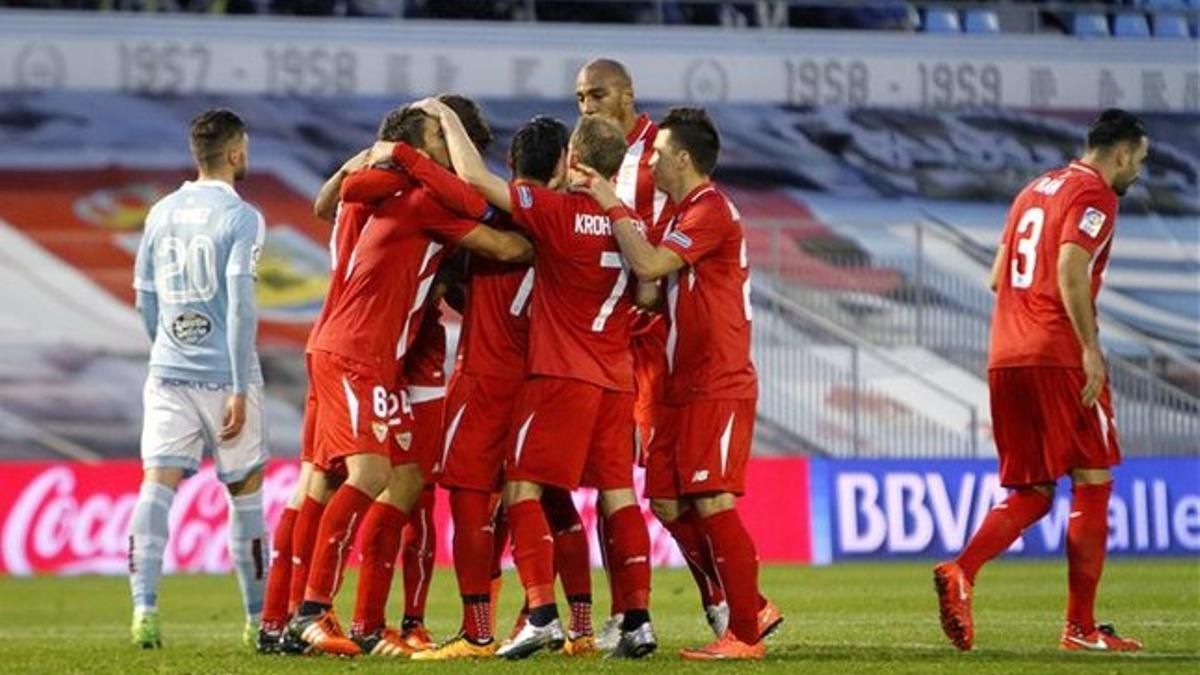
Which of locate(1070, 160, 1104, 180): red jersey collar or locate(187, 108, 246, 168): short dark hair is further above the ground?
locate(187, 108, 246, 168): short dark hair

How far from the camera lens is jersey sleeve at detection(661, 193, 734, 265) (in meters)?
9.08

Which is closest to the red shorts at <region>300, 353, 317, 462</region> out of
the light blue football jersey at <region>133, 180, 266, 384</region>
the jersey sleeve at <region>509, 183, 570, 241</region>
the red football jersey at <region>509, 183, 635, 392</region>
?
the light blue football jersey at <region>133, 180, 266, 384</region>

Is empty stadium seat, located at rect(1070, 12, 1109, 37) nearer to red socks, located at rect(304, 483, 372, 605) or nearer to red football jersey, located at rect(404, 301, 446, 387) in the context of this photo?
red football jersey, located at rect(404, 301, 446, 387)

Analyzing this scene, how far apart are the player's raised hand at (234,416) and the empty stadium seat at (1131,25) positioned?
19680 mm

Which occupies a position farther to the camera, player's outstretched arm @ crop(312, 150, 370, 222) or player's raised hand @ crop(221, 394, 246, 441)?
player's raised hand @ crop(221, 394, 246, 441)

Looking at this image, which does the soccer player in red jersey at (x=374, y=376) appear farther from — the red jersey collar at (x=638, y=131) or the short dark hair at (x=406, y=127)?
the red jersey collar at (x=638, y=131)

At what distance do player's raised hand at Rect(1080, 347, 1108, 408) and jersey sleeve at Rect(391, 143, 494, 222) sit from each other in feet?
8.10

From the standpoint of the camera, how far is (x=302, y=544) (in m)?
9.34

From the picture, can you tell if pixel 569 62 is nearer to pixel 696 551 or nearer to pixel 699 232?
pixel 696 551

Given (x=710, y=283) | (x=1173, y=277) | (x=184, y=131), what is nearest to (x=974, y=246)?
(x=1173, y=277)

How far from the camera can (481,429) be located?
912 cm

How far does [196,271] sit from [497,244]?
153cm

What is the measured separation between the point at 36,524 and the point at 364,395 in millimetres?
10243

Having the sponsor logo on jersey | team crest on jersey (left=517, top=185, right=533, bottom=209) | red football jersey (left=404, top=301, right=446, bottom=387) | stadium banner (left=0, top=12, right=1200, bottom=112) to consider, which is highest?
stadium banner (left=0, top=12, right=1200, bottom=112)
